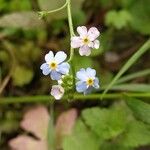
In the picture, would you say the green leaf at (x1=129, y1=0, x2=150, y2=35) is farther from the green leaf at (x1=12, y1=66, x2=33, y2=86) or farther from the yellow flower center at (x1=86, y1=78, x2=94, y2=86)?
the yellow flower center at (x1=86, y1=78, x2=94, y2=86)

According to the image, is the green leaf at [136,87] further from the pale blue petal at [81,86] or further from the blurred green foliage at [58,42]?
the pale blue petal at [81,86]

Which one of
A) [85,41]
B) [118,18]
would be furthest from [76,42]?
[118,18]

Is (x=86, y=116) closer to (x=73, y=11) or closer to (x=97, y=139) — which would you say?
(x=97, y=139)

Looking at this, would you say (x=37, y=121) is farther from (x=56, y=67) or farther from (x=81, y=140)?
(x=56, y=67)

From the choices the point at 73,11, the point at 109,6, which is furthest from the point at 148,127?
the point at 109,6

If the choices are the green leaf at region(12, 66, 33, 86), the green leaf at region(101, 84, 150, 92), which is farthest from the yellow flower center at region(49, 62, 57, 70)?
the green leaf at region(12, 66, 33, 86)

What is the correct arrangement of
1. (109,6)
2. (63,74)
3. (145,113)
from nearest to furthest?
(63,74) < (145,113) < (109,6)
